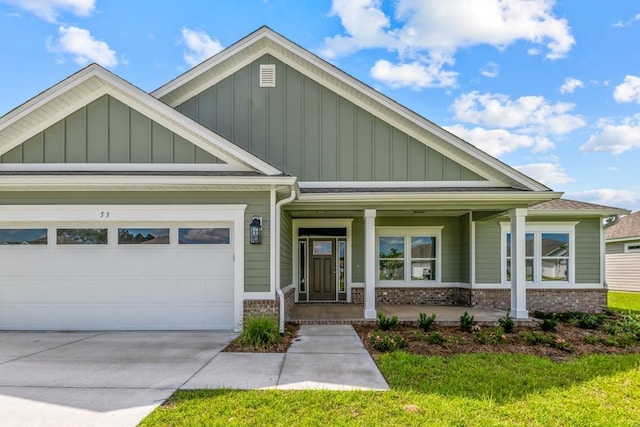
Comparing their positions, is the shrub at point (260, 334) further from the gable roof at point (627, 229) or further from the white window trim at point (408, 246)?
the gable roof at point (627, 229)

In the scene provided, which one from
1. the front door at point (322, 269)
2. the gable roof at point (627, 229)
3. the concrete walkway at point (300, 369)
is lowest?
the concrete walkway at point (300, 369)

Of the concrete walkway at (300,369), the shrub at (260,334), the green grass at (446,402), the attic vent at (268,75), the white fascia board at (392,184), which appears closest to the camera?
the green grass at (446,402)

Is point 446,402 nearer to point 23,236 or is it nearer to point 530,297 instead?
point 23,236

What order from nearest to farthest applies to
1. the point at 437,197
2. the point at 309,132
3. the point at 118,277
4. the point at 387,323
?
the point at 118,277
the point at 387,323
the point at 437,197
the point at 309,132

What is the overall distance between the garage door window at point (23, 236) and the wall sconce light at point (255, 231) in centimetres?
398

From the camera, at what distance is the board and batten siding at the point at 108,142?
756 cm

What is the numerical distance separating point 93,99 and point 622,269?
72.2 feet

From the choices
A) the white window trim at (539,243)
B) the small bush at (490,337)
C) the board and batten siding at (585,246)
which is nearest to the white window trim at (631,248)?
the board and batten siding at (585,246)

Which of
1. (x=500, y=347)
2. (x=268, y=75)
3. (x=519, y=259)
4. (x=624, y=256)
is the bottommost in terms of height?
(x=500, y=347)

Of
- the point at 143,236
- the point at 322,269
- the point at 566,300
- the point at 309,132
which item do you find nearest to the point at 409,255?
the point at 322,269

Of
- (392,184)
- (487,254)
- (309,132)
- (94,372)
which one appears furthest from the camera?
(487,254)

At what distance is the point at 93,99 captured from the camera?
24.8 ft

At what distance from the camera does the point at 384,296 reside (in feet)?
38.0

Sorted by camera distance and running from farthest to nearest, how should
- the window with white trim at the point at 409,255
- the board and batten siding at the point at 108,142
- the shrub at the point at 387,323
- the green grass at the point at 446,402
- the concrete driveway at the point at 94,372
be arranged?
the window with white trim at the point at 409,255, the shrub at the point at 387,323, the board and batten siding at the point at 108,142, the concrete driveway at the point at 94,372, the green grass at the point at 446,402
